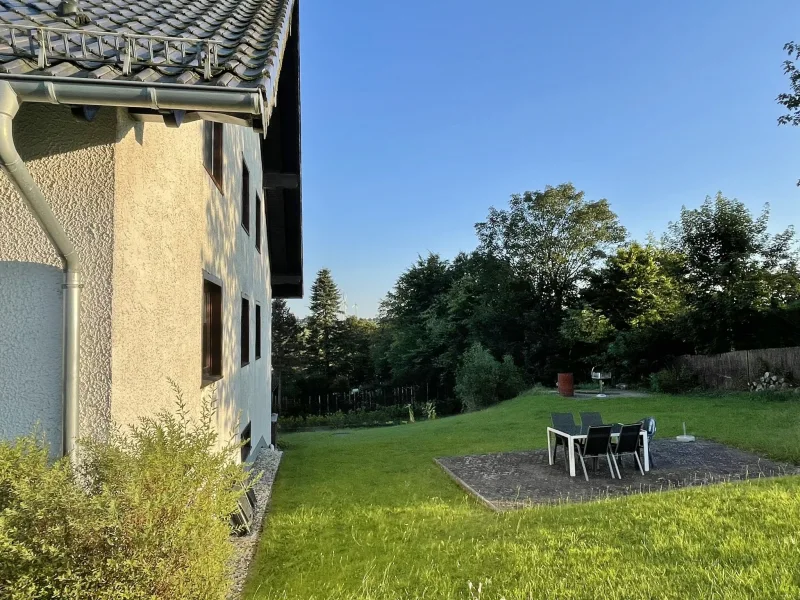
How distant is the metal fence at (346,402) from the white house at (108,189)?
28.0 m

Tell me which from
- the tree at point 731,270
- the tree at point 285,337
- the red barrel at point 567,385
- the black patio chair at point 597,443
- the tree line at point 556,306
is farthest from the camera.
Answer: the tree at point 285,337

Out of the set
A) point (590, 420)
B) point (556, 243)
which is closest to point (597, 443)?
point (590, 420)

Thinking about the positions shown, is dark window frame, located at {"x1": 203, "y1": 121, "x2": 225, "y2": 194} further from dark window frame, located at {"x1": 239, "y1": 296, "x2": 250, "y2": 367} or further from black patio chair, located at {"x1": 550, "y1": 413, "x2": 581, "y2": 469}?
black patio chair, located at {"x1": 550, "y1": 413, "x2": 581, "y2": 469}

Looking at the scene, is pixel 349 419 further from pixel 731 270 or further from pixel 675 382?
pixel 731 270

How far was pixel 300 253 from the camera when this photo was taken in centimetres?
1527

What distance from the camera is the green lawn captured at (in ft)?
12.6

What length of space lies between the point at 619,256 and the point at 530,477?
77.9ft

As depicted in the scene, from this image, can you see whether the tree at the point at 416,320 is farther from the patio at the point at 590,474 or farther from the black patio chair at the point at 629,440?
the black patio chair at the point at 629,440

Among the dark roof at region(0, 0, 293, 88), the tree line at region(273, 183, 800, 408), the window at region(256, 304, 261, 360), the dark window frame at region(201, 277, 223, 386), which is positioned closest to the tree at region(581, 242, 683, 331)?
the tree line at region(273, 183, 800, 408)

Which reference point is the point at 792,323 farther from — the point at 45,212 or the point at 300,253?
the point at 45,212

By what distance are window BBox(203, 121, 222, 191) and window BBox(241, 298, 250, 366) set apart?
2.92 m

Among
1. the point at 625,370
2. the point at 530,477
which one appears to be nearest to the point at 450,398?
the point at 625,370

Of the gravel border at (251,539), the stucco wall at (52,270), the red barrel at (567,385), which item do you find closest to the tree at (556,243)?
the red barrel at (567,385)

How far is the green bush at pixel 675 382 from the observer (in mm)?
21062
